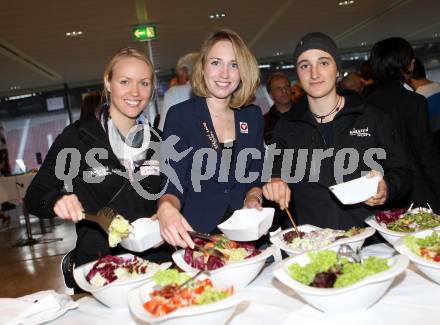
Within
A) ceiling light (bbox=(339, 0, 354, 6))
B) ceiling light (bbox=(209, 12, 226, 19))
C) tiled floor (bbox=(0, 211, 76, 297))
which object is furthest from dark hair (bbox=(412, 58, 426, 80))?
ceiling light (bbox=(339, 0, 354, 6))

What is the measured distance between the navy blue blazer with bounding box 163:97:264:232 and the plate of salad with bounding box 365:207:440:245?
0.53m

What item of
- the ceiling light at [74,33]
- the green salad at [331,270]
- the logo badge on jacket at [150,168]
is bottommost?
the green salad at [331,270]

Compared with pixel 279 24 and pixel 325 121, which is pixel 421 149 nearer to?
pixel 325 121

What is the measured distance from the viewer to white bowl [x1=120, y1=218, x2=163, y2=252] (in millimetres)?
1522

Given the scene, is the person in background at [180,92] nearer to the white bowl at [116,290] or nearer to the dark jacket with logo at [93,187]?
the dark jacket with logo at [93,187]

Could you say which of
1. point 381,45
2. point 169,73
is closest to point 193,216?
point 381,45

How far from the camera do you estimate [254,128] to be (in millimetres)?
2119

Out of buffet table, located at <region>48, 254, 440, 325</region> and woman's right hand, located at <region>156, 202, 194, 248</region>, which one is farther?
woman's right hand, located at <region>156, 202, 194, 248</region>

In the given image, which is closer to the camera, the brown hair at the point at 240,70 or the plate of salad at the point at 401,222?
the plate of salad at the point at 401,222

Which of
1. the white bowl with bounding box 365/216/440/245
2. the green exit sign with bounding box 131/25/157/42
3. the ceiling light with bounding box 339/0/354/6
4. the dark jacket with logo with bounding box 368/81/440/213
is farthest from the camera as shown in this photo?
the ceiling light with bounding box 339/0/354/6

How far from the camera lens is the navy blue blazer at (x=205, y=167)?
1.98 m

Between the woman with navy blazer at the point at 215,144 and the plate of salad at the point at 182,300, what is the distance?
64 cm

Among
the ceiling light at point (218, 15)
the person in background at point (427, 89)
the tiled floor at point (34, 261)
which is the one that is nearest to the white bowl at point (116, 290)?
the person in background at point (427, 89)

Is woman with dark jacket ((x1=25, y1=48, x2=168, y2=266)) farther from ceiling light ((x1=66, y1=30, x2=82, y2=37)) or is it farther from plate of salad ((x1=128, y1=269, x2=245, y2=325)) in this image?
ceiling light ((x1=66, y1=30, x2=82, y2=37))
